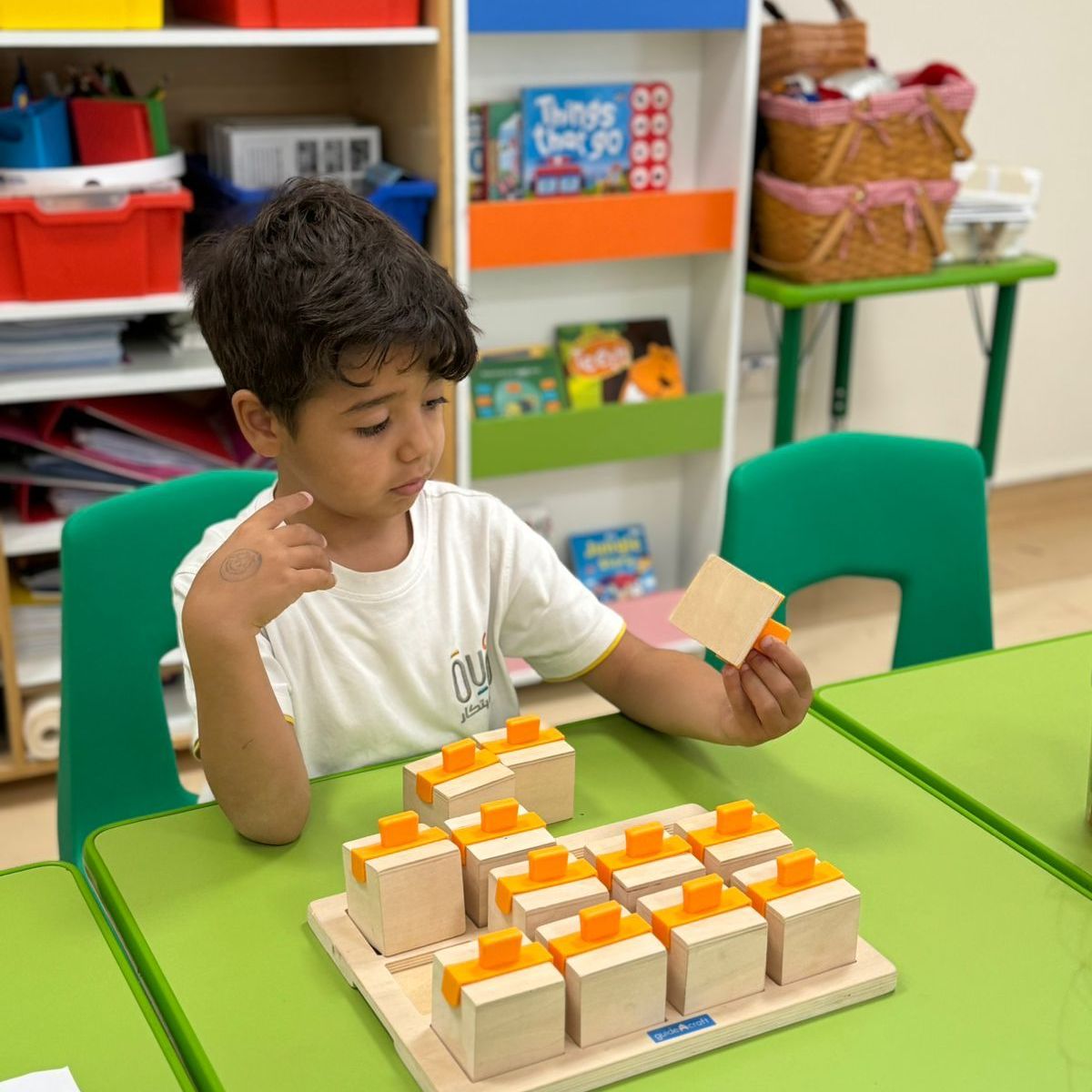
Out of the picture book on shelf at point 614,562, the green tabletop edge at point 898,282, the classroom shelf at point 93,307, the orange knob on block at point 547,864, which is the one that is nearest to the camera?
the orange knob on block at point 547,864

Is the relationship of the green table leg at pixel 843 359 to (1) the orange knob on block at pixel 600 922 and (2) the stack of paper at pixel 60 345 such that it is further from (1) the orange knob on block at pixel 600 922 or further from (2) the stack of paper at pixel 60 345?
(1) the orange knob on block at pixel 600 922

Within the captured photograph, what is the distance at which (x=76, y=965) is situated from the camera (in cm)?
94

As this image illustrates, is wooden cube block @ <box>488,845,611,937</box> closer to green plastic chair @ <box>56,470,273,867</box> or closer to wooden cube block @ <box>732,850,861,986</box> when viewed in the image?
wooden cube block @ <box>732,850,861,986</box>

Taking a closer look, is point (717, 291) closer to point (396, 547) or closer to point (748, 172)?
point (748, 172)

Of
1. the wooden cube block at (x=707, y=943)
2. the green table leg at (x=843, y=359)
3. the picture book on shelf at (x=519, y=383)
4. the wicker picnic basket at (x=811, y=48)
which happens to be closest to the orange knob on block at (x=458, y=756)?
the wooden cube block at (x=707, y=943)

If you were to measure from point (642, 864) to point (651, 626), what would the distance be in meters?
1.93

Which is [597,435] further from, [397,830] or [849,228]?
[397,830]

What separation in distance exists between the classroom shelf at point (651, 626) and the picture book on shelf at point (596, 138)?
0.80 m

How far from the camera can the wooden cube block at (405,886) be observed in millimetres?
910

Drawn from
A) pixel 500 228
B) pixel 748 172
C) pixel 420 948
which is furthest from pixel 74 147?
pixel 420 948

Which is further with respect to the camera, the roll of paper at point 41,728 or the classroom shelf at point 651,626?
the classroom shelf at point 651,626

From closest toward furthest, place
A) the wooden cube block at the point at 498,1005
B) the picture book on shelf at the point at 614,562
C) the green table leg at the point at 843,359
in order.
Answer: the wooden cube block at the point at 498,1005 → the picture book on shelf at the point at 614,562 → the green table leg at the point at 843,359

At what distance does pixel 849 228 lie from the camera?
267 centimetres

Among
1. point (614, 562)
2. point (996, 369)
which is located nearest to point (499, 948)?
point (614, 562)
